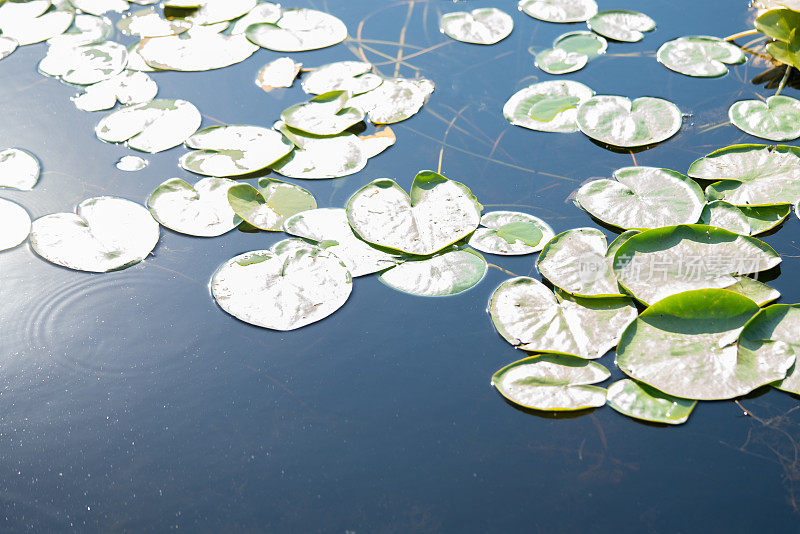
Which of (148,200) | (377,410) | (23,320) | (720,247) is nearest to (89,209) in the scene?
(148,200)

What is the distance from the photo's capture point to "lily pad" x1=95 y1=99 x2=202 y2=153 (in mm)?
2131

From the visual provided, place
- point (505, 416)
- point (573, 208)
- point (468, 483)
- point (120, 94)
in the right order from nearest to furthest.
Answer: point (468, 483) → point (505, 416) → point (573, 208) → point (120, 94)

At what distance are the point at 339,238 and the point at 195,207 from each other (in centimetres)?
47

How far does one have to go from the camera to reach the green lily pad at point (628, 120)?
209 centimetres

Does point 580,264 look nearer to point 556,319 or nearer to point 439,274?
point 556,319

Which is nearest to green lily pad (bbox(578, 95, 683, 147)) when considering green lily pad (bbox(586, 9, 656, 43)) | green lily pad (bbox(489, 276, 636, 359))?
green lily pad (bbox(586, 9, 656, 43))

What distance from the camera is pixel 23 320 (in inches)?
65.7

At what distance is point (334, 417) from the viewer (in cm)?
147

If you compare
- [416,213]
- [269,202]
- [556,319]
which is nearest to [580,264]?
[556,319]

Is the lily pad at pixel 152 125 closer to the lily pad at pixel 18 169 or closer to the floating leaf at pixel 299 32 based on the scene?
the lily pad at pixel 18 169

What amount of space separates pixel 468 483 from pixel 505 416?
0.61 feet

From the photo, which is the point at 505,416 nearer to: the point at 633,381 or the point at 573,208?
the point at 633,381

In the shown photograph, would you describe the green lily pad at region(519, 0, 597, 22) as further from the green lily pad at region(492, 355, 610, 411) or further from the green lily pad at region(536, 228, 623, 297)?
the green lily pad at region(492, 355, 610, 411)

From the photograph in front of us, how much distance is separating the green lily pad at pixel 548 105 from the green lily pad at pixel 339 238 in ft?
2.49
